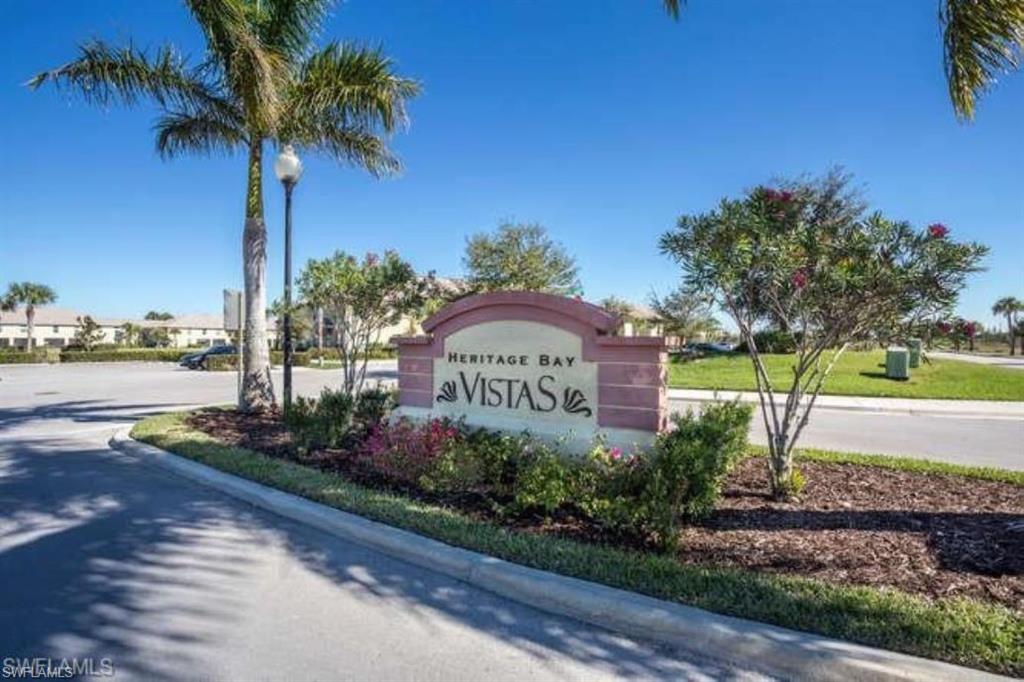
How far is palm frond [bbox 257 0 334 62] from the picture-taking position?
36.5ft

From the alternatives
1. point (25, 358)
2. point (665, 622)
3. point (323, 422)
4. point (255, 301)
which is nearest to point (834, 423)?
point (323, 422)

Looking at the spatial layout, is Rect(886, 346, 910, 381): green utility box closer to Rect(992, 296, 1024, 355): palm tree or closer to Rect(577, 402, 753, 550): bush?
Rect(577, 402, 753, 550): bush

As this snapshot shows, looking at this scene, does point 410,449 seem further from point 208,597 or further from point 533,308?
point 208,597

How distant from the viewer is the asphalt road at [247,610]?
3000 mm

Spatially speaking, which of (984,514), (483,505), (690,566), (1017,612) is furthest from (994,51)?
(483,505)

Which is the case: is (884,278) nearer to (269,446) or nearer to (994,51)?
(994,51)

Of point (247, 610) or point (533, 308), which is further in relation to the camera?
point (533, 308)

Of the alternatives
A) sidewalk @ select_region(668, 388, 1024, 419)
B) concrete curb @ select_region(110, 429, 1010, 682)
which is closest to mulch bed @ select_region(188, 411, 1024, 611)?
concrete curb @ select_region(110, 429, 1010, 682)

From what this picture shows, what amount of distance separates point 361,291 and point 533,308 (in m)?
3.80

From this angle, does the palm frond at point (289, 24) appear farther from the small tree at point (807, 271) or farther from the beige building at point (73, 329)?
the beige building at point (73, 329)

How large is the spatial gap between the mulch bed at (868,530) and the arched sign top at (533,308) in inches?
73.8

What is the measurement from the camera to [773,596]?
339 cm

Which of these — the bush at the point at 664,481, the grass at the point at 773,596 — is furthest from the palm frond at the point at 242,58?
the bush at the point at 664,481

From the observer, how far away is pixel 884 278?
192 inches
